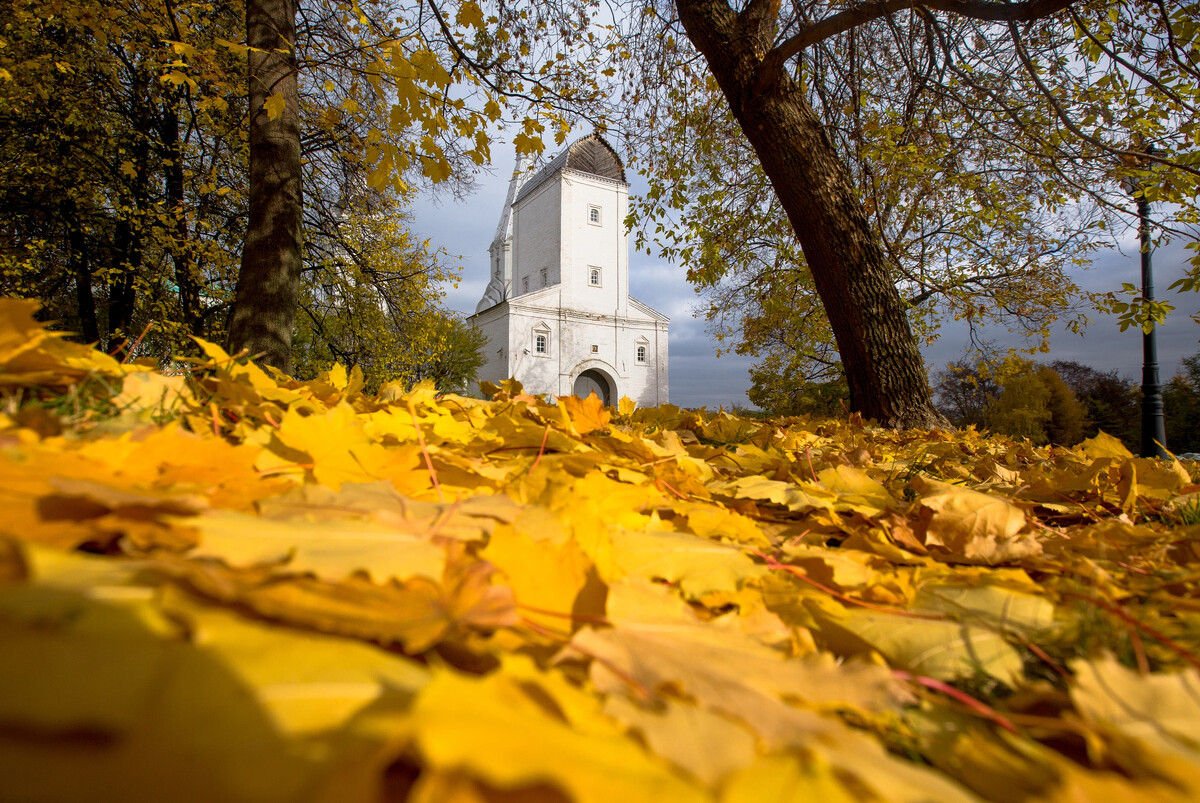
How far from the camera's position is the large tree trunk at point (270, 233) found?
10.9 ft

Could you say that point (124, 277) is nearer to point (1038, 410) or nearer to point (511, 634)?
point (511, 634)

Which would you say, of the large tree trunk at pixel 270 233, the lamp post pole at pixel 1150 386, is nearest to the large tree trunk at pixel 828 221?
the large tree trunk at pixel 270 233

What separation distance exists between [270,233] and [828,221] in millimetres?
3558

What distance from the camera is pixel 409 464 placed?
0.67m

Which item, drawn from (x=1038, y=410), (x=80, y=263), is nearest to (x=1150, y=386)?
(x=1038, y=410)

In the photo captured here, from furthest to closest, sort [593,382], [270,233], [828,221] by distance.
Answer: [593,382]
[270,233]
[828,221]

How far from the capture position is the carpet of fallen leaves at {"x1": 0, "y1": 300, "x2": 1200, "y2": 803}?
0.22 metres

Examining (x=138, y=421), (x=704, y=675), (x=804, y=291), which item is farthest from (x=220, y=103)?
(x=804, y=291)

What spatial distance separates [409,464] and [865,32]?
5547 millimetres

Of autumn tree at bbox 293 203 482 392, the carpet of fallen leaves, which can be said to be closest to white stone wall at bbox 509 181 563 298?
autumn tree at bbox 293 203 482 392

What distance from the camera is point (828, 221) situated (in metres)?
3.26

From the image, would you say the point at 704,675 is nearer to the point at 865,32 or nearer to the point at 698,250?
the point at 865,32

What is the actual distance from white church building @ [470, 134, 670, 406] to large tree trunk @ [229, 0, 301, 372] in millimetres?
23591

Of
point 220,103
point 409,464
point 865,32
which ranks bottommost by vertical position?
point 409,464
